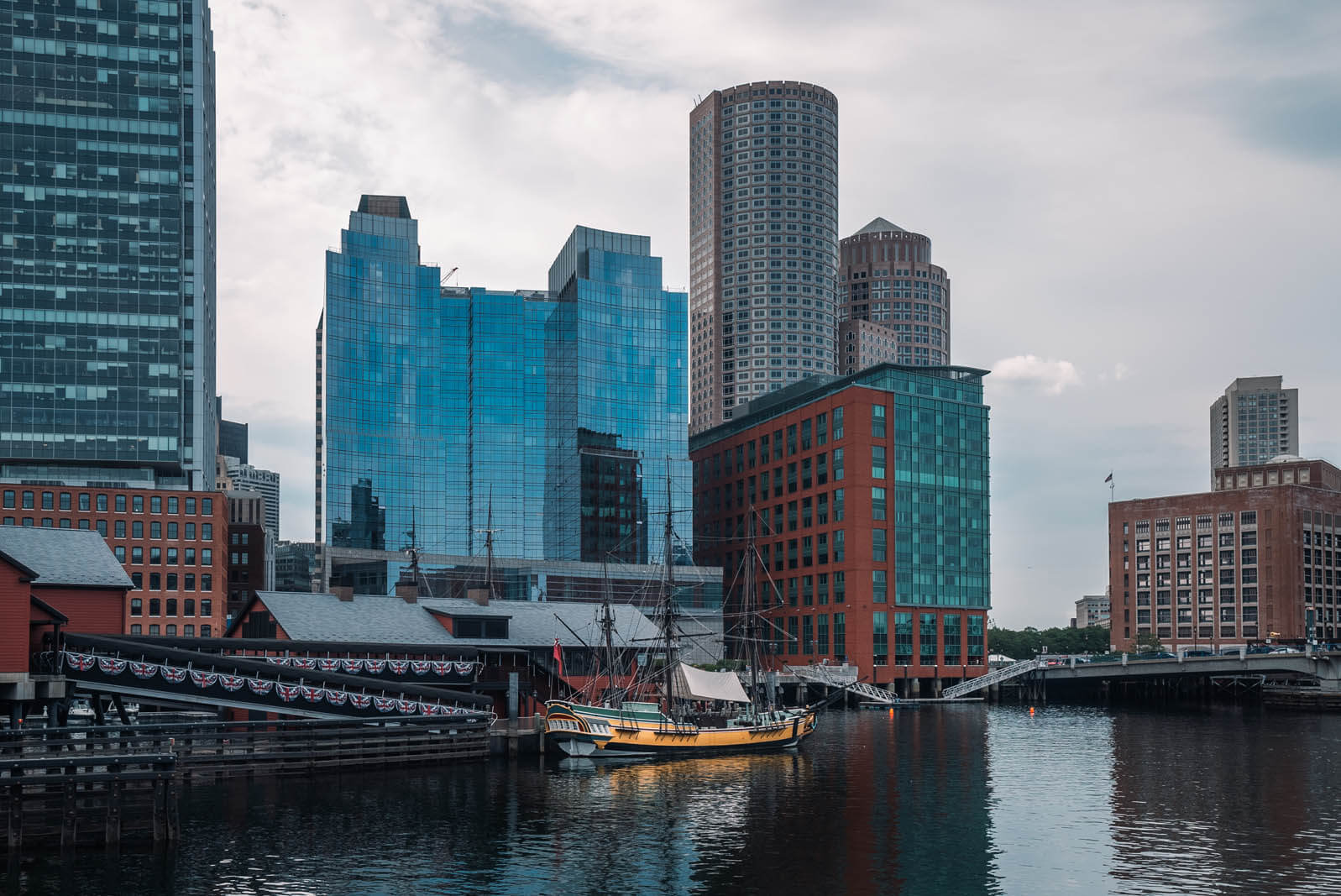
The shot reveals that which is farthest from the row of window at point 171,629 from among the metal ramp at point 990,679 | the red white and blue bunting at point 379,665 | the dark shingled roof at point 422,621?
the metal ramp at point 990,679

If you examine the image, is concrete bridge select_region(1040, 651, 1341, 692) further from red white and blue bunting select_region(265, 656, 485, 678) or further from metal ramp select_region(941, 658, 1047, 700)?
red white and blue bunting select_region(265, 656, 485, 678)

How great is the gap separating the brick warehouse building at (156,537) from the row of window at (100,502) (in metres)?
0.12

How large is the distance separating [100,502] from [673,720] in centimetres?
11750

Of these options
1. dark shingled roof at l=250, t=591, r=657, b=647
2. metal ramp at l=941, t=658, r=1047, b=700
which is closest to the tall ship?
dark shingled roof at l=250, t=591, r=657, b=647

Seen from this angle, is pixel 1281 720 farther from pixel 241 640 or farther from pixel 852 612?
pixel 241 640

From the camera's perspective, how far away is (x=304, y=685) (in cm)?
8081

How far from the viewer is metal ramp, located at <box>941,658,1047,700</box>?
186m

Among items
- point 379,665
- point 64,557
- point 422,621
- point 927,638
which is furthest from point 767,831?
point 927,638

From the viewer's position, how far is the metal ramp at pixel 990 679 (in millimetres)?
186250

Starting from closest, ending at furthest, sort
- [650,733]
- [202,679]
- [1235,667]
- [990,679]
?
[202,679] < [650,733] < [1235,667] < [990,679]

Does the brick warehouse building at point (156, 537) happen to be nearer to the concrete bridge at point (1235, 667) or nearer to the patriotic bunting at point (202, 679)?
the patriotic bunting at point (202, 679)

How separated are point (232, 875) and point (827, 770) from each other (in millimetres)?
45843

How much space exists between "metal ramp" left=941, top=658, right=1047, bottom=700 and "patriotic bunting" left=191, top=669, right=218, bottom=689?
129m

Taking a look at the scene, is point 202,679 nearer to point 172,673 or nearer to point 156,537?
point 172,673
